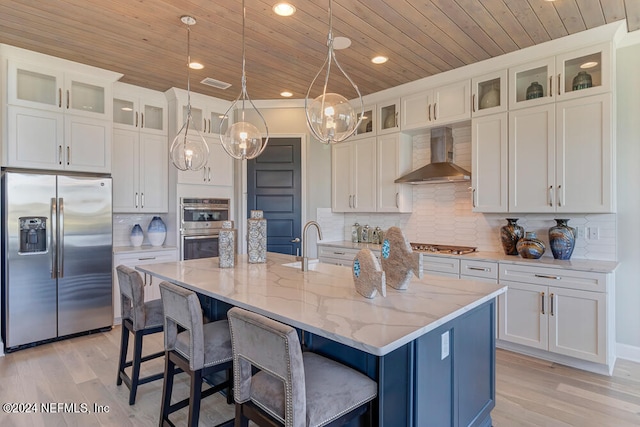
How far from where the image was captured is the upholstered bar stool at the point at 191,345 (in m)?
1.80

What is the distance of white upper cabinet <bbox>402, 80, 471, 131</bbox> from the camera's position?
3.78 m

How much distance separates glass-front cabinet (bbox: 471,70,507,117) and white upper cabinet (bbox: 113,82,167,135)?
3804mm

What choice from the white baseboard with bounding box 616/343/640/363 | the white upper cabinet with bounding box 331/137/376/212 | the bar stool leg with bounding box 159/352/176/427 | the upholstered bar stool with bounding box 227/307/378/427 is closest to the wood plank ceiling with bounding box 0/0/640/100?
the white upper cabinet with bounding box 331/137/376/212

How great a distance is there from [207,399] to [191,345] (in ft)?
3.18

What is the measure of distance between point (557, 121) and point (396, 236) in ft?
7.63

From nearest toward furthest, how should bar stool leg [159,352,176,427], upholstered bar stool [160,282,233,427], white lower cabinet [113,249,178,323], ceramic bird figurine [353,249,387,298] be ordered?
1. ceramic bird figurine [353,249,387,298]
2. upholstered bar stool [160,282,233,427]
3. bar stool leg [159,352,176,427]
4. white lower cabinet [113,249,178,323]

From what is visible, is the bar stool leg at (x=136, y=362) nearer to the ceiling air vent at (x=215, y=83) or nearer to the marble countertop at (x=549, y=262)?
the marble countertop at (x=549, y=262)

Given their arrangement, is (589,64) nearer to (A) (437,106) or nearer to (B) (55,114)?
(A) (437,106)

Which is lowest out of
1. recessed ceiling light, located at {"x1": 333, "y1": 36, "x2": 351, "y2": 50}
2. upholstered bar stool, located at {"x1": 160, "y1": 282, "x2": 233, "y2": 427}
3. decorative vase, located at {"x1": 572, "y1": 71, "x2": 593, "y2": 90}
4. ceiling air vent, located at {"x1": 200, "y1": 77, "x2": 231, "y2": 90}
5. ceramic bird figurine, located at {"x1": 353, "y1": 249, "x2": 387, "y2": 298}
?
upholstered bar stool, located at {"x1": 160, "y1": 282, "x2": 233, "y2": 427}

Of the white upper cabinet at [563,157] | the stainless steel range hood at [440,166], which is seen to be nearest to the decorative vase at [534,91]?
the white upper cabinet at [563,157]

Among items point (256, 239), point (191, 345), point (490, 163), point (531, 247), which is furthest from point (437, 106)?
point (191, 345)

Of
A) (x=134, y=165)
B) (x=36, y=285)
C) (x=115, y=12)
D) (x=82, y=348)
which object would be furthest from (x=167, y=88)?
(x=82, y=348)

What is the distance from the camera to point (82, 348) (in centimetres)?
341

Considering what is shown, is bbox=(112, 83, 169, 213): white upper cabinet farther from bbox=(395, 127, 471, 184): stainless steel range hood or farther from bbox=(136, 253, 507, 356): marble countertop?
bbox=(395, 127, 471, 184): stainless steel range hood
